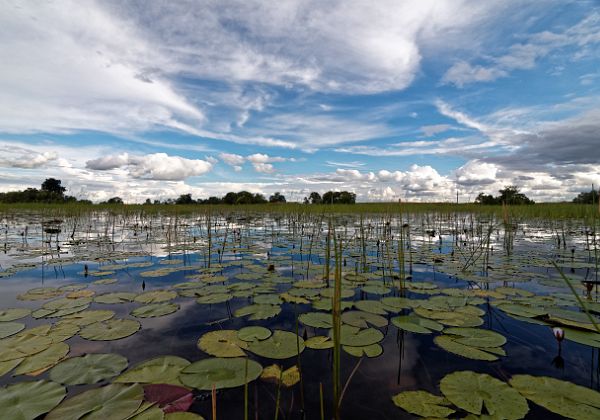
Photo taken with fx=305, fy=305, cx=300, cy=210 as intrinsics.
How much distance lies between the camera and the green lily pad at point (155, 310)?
108 inches

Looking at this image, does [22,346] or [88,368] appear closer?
[88,368]

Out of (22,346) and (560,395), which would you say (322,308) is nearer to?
(560,395)

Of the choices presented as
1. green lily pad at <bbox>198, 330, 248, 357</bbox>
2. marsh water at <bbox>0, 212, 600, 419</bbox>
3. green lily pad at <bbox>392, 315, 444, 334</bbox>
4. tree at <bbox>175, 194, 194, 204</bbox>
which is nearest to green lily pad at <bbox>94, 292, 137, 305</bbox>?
marsh water at <bbox>0, 212, 600, 419</bbox>

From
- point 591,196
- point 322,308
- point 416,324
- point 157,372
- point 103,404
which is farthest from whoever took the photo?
point 591,196

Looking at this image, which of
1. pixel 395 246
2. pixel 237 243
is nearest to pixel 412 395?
pixel 395 246

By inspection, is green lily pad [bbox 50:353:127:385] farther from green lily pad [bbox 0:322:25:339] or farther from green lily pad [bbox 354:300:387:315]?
green lily pad [bbox 354:300:387:315]

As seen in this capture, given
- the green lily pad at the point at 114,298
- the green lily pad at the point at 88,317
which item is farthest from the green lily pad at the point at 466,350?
the green lily pad at the point at 114,298

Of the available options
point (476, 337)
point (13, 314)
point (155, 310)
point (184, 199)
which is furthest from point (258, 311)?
point (184, 199)

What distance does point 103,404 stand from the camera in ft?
5.04

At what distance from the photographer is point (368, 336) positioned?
237 cm

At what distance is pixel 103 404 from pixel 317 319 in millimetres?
1623

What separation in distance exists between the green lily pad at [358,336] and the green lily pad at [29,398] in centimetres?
172

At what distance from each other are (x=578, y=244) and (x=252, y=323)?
26.6 ft

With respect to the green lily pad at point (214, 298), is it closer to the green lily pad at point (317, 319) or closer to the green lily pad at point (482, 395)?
the green lily pad at point (317, 319)
